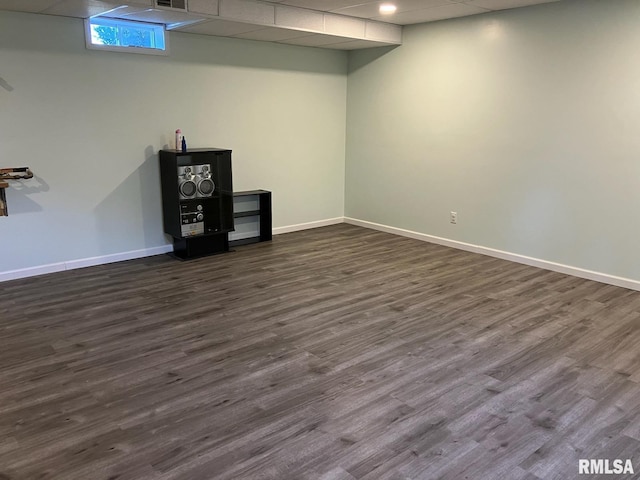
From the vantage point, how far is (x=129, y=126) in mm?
5004

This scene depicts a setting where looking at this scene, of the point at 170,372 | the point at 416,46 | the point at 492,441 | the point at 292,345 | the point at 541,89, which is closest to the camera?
the point at 492,441

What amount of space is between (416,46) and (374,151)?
53.9 inches

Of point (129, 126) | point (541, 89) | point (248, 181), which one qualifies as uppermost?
point (541, 89)

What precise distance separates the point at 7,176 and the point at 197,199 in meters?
1.67

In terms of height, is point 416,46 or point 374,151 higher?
point 416,46

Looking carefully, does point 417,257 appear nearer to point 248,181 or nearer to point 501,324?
point 501,324

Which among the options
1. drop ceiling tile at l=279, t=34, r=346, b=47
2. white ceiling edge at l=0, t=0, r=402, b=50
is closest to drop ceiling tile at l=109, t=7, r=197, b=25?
white ceiling edge at l=0, t=0, r=402, b=50

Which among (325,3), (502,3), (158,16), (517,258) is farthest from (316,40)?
(517,258)

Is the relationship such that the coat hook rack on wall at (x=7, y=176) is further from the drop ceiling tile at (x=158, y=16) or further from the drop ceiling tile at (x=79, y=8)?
the drop ceiling tile at (x=158, y=16)

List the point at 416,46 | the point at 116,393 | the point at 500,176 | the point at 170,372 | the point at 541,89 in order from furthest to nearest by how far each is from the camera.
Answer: the point at 416,46 → the point at 500,176 → the point at 541,89 → the point at 170,372 → the point at 116,393

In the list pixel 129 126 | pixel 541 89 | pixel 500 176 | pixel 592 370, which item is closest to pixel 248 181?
pixel 129 126

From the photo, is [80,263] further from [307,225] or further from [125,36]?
[307,225]

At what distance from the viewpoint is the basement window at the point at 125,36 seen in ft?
15.2

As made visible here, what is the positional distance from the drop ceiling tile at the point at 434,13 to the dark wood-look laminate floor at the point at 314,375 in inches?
100
